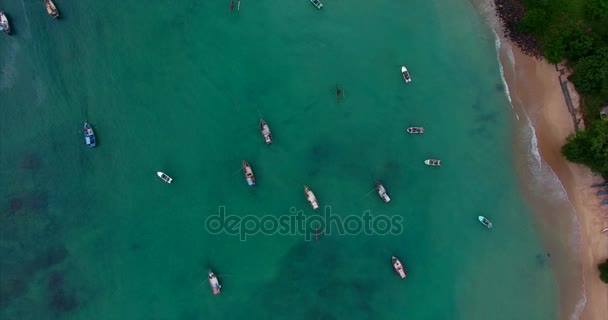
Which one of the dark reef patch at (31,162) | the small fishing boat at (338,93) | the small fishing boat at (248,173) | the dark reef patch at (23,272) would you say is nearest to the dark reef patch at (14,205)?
the dark reef patch at (31,162)

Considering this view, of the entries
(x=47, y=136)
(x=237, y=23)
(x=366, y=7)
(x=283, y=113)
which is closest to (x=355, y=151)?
(x=283, y=113)

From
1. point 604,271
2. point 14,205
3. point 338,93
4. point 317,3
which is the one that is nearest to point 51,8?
point 14,205

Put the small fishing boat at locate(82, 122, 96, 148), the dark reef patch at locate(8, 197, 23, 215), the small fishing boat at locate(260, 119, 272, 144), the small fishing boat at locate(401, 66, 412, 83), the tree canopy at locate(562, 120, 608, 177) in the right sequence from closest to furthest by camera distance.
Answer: the tree canopy at locate(562, 120, 608, 177) → the dark reef patch at locate(8, 197, 23, 215) → the small fishing boat at locate(82, 122, 96, 148) → the small fishing boat at locate(260, 119, 272, 144) → the small fishing boat at locate(401, 66, 412, 83)

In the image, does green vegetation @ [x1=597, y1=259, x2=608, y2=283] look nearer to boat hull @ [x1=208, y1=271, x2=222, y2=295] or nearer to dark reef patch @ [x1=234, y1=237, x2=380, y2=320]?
dark reef patch @ [x1=234, y1=237, x2=380, y2=320]

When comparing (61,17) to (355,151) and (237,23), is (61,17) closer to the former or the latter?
(237,23)

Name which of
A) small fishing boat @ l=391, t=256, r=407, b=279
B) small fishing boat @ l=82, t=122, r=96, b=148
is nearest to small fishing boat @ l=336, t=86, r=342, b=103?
Answer: small fishing boat @ l=391, t=256, r=407, b=279

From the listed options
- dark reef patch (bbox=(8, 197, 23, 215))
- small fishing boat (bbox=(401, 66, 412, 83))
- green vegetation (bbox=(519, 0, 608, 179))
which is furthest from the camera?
small fishing boat (bbox=(401, 66, 412, 83))

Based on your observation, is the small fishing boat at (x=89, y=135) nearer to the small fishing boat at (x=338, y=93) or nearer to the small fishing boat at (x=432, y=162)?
the small fishing boat at (x=338, y=93)
